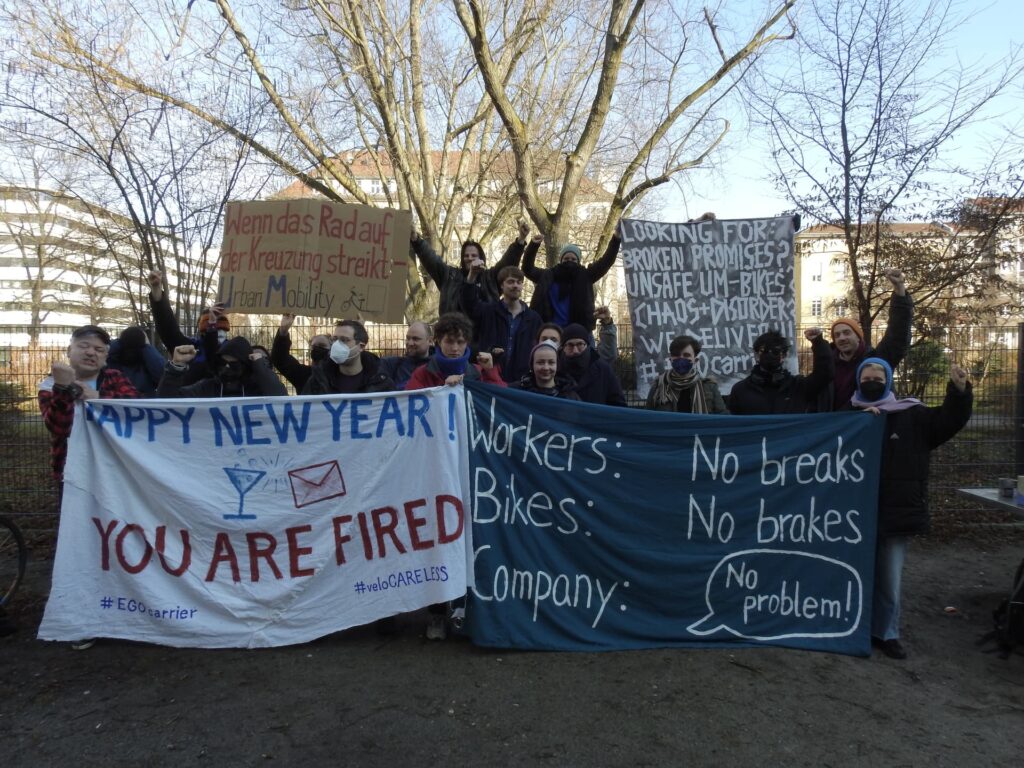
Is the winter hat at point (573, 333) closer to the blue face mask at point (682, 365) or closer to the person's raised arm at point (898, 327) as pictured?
the blue face mask at point (682, 365)

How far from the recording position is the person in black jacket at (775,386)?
4.43 meters

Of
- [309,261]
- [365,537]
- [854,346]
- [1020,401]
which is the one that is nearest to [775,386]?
[854,346]

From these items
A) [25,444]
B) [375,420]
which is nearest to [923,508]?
[375,420]

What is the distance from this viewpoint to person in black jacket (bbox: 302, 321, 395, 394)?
429 centimetres

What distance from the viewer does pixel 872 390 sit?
4031 millimetres

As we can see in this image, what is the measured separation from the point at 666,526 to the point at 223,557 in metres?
2.37

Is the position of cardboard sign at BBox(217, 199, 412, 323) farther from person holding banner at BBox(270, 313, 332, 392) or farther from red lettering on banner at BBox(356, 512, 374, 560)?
red lettering on banner at BBox(356, 512, 374, 560)

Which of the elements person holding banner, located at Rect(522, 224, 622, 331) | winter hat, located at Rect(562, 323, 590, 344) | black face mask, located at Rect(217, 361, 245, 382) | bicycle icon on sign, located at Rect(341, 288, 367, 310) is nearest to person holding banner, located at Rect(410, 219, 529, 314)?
person holding banner, located at Rect(522, 224, 622, 331)

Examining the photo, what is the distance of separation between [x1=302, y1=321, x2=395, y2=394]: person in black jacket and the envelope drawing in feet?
2.04

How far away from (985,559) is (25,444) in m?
A: 8.43

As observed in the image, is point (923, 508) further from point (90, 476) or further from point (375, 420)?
point (90, 476)

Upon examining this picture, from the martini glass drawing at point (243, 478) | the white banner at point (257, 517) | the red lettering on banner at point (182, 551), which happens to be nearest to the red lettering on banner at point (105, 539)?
the white banner at point (257, 517)

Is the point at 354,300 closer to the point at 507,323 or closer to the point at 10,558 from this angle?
the point at 507,323

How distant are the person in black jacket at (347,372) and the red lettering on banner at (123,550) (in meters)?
1.21
